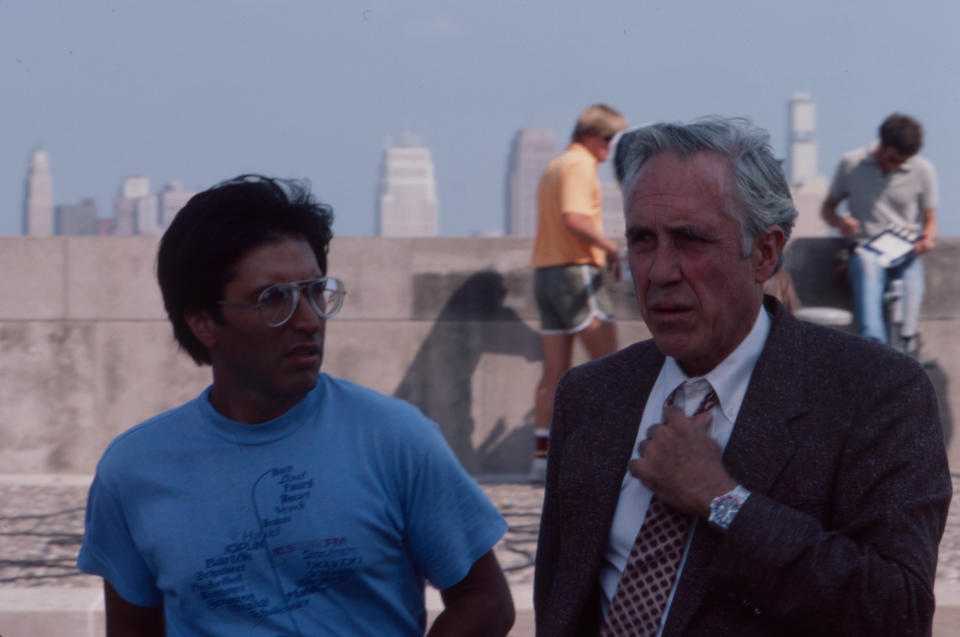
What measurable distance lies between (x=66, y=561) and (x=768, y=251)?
4124mm

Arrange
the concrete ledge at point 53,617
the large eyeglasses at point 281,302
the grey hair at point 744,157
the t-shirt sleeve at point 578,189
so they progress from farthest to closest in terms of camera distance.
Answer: the t-shirt sleeve at point 578,189 → the concrete ledge at point 53,617 → the large eyeglasses at point 281,302 → the grey hair at point 744,157

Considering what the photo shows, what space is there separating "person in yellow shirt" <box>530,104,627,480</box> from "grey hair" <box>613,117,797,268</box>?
4.93 metres

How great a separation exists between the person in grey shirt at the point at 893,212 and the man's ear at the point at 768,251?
5.58 meters

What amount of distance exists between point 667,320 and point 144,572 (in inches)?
44.0

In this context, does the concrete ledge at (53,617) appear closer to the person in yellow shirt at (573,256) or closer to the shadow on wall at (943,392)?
the person in yellow shirt at (573,256)

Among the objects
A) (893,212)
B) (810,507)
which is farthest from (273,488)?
(893,212)

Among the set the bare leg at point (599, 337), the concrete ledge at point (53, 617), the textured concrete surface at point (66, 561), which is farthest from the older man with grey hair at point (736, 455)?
the bare leg at point (599, 337)

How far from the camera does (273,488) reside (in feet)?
8.00

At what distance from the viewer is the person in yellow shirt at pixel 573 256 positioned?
7.22 m

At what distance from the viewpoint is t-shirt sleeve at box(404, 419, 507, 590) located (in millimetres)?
2480

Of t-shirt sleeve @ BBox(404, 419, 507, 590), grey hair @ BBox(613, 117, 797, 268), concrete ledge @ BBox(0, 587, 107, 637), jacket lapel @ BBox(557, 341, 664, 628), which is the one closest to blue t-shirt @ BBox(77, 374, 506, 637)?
t-shirt sleeve @ BBox(404, 419, 507, 590)

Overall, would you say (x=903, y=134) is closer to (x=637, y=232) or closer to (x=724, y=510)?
(x=637, y=232)

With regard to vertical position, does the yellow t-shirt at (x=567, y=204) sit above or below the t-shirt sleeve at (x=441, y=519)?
above

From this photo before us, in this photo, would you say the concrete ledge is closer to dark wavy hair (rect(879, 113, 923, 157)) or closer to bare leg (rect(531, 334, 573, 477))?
bare leg (rect(531, 334, 573, 477))
